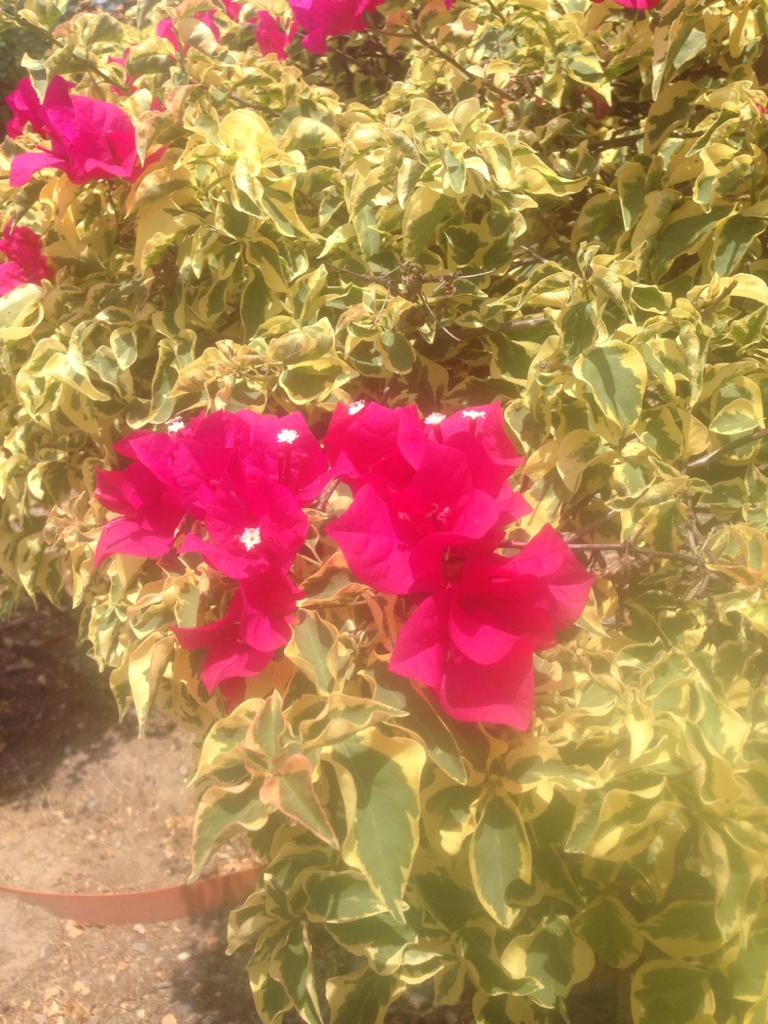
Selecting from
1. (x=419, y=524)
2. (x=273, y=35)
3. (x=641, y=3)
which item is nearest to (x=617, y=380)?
(x=419, y=524)

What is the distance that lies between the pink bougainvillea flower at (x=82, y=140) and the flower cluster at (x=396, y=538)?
13.9 inches

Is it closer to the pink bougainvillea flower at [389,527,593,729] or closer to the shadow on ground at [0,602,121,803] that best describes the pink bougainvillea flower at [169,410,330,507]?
the pink bougainvillea flower at [389,527,593,729]

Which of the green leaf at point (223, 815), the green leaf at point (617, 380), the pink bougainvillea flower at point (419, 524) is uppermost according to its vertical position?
the green leaf at point (617, 380)

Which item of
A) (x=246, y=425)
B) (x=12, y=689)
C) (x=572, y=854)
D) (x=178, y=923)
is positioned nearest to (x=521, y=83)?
(x=246, y=425)

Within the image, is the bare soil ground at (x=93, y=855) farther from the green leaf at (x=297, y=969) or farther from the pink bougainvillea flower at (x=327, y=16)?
the pink bougainvillea flower at (x=327, y=16)

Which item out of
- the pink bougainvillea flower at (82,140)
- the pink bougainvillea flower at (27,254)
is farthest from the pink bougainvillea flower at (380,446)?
the pink bougainvillea flower at (27,254)

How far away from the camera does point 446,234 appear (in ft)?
3.49

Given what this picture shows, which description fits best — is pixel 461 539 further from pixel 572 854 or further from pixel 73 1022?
pixel 73 1022

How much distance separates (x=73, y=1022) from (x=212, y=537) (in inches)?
47.8

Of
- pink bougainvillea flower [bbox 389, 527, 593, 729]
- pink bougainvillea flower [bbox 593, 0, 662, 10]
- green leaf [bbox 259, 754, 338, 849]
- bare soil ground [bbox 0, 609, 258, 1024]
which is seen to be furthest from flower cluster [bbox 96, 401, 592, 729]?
bare soil ground [bbox 0, 609, 258, 1024]

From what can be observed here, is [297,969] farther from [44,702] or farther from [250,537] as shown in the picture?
[44,702]

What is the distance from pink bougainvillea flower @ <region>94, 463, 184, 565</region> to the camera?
2.93 ft

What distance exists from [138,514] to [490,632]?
0.40 meters

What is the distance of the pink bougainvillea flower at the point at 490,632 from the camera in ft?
2.30
